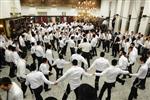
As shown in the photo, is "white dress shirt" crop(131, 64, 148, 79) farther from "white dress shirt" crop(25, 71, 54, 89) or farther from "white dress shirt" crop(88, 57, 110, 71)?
"white dress shirt" crop(25, 71, 54, 89)

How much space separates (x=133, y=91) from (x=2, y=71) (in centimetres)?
588

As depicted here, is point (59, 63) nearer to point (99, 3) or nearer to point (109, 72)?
point (109, 72)

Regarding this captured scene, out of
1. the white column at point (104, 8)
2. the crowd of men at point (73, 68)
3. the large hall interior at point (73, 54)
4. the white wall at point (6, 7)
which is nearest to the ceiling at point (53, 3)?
the large hall interior at point (73, 54)

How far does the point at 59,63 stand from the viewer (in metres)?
5.69

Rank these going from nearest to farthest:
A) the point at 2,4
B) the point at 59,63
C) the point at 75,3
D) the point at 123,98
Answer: the point at 123,98, the point at 59,63, the point at 2,4, the point at 75,3

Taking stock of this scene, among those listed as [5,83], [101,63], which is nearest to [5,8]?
[101,63]

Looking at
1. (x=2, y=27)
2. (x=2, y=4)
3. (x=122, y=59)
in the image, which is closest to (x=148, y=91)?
(x=122, y=59)

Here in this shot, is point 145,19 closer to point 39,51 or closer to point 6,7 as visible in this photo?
point 39,51

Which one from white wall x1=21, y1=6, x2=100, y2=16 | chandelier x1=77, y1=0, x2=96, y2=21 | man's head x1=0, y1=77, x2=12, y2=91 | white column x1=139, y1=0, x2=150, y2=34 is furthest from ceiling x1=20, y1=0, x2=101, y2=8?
man's head x1=0, y1=77, x2=12, y2=91

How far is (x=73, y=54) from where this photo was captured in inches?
240

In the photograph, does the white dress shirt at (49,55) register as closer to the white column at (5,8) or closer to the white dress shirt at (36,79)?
the white dress shirt at (36,79)

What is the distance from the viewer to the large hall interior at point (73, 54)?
424cm

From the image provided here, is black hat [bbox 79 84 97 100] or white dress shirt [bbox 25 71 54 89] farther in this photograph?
white dress shirt [bbox 25 71 54 89]

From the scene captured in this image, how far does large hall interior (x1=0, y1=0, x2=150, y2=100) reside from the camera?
13.9ft
